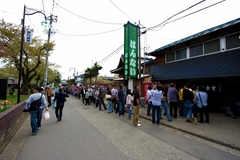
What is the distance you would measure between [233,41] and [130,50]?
21.6 feet

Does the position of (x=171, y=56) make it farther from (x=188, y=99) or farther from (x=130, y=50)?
(x=188, y=99)

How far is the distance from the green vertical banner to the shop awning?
2.00 m

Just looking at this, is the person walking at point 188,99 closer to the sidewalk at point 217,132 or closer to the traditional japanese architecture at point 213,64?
the sidewalk at point 217,132

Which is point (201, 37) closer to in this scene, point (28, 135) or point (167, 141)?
point (167, 141)

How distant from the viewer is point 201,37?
944 centimetres

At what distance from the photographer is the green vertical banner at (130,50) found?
10773mm

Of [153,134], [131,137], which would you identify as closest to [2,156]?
[131,137]

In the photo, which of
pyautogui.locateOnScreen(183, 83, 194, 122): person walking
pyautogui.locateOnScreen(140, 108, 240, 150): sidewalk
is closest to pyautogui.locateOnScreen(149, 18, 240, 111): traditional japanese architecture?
pyautogui.locateOnScreen(183, 83, 194, 122): person walking

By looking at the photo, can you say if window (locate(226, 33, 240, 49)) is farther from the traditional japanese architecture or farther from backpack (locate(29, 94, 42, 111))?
backpack (locate(29, 94, 42, 111))

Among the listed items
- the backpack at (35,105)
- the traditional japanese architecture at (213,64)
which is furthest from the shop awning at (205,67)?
the backpack at (35,105)

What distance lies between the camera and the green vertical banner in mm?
10773

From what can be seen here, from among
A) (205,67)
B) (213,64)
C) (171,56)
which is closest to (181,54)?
(171,56)

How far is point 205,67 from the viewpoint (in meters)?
8.12

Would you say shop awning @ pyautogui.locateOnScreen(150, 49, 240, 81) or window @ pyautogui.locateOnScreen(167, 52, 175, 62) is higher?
window @ pyautogui.locateOnScreen(167, 52, 175, 62)
